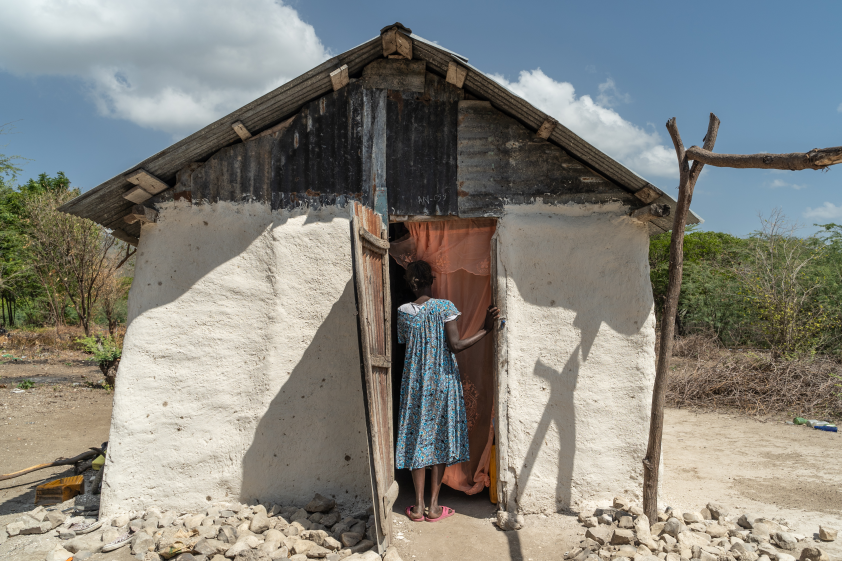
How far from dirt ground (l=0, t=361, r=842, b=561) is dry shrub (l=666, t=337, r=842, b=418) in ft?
1.55

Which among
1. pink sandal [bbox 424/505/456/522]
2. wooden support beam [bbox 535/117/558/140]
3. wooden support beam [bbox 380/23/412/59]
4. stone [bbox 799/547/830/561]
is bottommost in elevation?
pink sandal [bbox 424/505/456/522]

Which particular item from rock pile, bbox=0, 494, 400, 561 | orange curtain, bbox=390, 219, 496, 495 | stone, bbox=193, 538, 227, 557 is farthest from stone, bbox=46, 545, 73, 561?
orange curtain, bbox=390, 219, 496, 495

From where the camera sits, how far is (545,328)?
4035 millimetres

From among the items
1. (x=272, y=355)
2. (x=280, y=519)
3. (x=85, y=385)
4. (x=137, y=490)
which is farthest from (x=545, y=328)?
(x=85, y=385)

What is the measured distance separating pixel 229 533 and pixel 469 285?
8.81ft

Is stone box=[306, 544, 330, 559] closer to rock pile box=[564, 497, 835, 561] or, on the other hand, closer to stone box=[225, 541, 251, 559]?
stone box=[225, 541, 251, 559]

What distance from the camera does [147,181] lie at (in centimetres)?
393

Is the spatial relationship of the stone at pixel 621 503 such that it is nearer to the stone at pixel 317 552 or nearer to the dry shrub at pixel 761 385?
the stone at pixel 317 552

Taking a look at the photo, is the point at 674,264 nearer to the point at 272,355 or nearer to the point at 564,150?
the point at 564,150

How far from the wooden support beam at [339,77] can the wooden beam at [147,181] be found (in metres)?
1.56

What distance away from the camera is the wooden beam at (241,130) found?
3.91 meters

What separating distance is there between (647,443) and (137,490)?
153 inches

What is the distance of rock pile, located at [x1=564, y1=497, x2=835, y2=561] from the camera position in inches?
127

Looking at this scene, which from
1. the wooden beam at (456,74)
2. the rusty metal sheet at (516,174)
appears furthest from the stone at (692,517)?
the wooden beam at (456,74)
